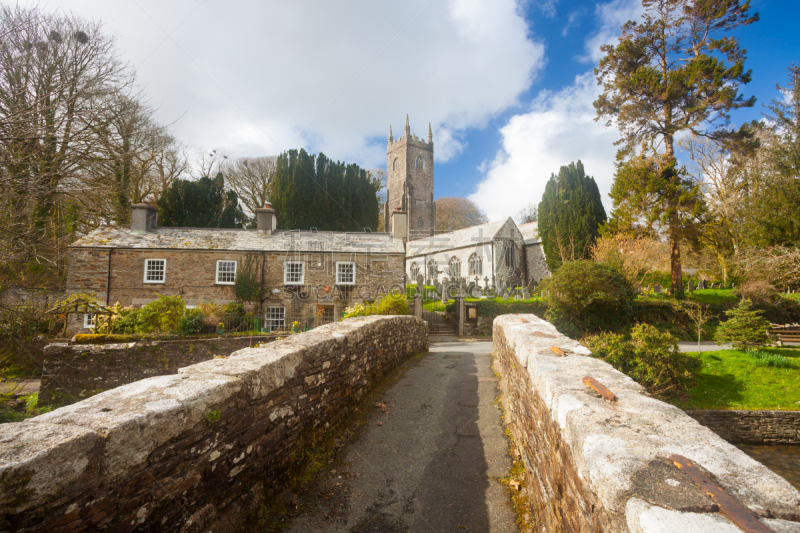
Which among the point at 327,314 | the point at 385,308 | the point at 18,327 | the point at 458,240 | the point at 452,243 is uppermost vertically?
the point at 458,240

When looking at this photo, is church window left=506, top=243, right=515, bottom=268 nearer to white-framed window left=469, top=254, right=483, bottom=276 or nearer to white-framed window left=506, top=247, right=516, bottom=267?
white-framed window left=506, top=247, right=516, bottom=267

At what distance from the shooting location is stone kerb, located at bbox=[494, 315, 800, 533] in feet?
4.32

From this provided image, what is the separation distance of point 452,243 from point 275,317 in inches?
925

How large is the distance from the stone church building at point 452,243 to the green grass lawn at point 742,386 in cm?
1647

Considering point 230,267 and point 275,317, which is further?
point 275,317

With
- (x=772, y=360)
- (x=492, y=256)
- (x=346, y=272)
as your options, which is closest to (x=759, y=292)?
(x=772, y=360)

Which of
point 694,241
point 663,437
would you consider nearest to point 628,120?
point 694,241

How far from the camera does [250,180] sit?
36219 millimetres

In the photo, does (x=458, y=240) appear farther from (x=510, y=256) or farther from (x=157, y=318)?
(x=157, y=318)

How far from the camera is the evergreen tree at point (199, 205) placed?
1109 inches

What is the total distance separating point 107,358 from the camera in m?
11.7

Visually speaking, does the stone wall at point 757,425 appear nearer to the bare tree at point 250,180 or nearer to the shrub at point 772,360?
the shrub at point 772,360

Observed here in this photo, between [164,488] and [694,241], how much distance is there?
2718 cm

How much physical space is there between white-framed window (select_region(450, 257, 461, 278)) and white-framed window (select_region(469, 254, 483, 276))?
5.09 feet
